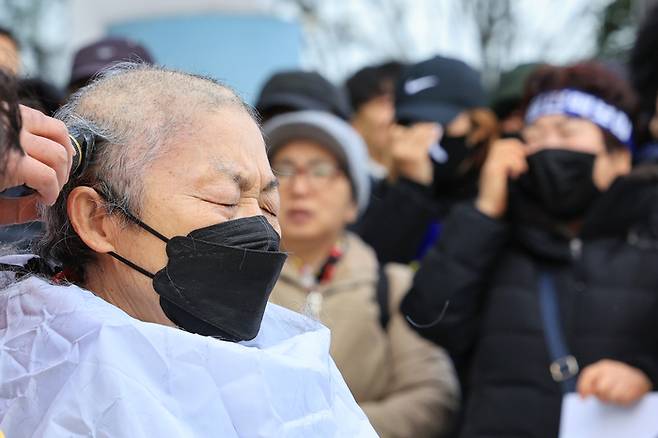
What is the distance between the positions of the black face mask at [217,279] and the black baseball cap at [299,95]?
227cm

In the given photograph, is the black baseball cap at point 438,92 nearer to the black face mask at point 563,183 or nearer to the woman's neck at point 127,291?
the black face mask at point 563,183

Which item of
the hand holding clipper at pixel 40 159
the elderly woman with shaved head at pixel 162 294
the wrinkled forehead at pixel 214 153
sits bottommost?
the elderly woman with shaved head at pixel 162 294

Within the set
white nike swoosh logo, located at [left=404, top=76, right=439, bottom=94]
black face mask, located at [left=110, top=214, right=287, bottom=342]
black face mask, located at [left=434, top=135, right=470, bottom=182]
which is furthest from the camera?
white nike swoosh logo, located at [left=404, top=76, right=439, bottom=94]

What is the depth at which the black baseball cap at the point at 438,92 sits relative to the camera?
441 cm

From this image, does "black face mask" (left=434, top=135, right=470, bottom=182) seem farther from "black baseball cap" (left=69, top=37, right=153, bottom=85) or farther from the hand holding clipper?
the hand holding clipper

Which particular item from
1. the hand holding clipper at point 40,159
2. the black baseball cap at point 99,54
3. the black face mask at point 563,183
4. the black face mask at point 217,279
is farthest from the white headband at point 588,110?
the hand holding clipper at point 40,159

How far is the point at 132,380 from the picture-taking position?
165cm

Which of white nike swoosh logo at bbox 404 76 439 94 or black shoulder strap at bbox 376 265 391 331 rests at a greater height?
white nike swoosh logo at bbox 404 76 439 94

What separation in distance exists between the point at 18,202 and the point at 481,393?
182 centimetres

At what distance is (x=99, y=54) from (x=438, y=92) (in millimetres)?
1442

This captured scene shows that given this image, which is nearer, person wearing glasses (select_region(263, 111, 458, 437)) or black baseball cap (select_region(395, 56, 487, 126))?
person wearing glasses (select_region(263, 111, 458, 437))

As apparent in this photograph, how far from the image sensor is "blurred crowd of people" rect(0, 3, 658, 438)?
319cm

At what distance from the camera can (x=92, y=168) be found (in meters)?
1.94

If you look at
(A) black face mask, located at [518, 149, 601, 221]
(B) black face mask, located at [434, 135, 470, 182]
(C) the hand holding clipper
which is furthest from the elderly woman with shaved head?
(B) black face mask, located at [434, 135, 470, 182]
